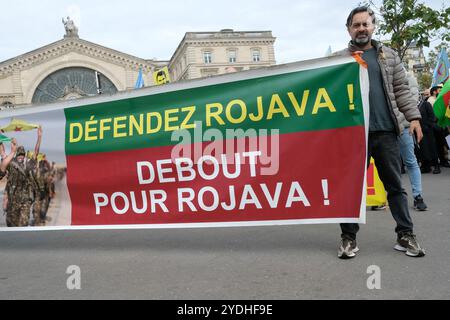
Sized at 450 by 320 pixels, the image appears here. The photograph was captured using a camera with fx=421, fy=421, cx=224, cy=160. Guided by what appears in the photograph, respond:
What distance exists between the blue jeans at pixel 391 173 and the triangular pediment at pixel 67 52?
6609cm

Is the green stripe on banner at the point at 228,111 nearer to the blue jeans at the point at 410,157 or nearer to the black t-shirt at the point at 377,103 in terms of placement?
the black t-shirt at the point at 377,103

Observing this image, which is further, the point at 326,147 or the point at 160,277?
the point at 326,147

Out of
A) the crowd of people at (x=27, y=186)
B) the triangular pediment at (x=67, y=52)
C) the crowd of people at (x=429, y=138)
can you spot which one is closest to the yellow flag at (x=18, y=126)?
the crowd of people at (x=27, y=186)

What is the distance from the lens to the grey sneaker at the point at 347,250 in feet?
10.9

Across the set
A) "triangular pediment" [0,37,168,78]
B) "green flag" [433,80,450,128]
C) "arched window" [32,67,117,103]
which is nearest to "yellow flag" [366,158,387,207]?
"green flag" [433,80,450,128]

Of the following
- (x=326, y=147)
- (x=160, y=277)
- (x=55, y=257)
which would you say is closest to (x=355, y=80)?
(x=326, y=147)

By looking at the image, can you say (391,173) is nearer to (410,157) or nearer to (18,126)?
(410,157)

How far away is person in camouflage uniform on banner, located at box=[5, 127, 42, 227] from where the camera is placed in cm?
→ 442

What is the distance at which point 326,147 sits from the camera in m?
3.44

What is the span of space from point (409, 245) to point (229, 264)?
4.70 feet

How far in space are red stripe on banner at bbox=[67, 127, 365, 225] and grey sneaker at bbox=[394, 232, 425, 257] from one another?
45 cm

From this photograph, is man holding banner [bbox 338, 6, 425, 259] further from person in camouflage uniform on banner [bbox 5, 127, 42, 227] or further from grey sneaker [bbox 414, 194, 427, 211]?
person in camouflage uniform on banner [bbox 5, 127, 42, 227]

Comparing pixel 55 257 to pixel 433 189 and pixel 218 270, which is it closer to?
pixel 218 270

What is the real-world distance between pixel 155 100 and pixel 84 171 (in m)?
1.05
